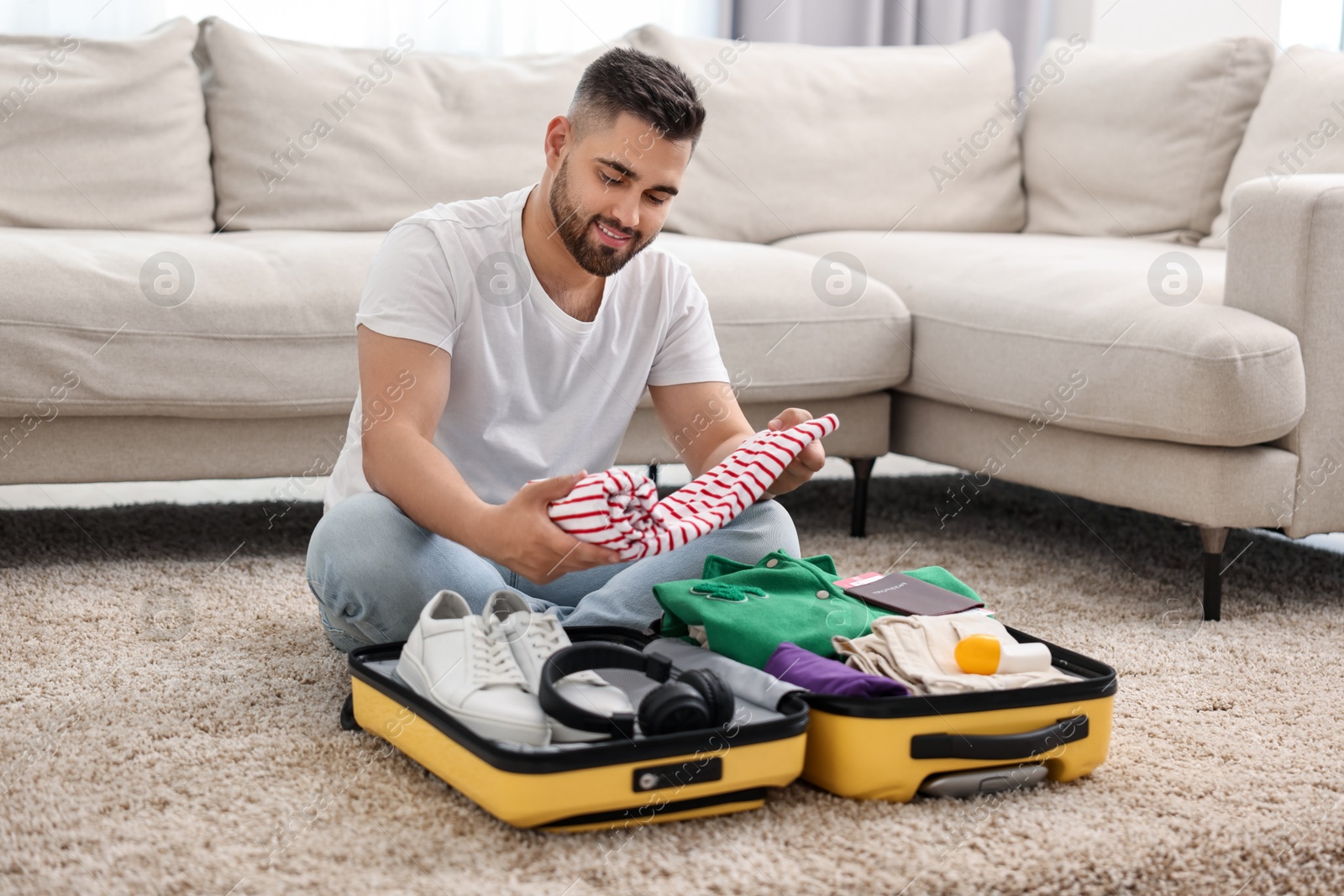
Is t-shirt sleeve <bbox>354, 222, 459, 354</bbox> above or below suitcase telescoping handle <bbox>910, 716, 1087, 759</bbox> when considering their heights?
above

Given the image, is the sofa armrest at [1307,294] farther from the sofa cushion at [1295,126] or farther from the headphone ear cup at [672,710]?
the headphone ear cup at [672,710]

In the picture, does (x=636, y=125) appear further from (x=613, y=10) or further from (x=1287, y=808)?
(x=613, y=10)

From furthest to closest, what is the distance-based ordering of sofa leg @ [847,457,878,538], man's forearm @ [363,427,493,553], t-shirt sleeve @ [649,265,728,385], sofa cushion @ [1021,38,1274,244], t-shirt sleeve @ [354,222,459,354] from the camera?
1. sofa cushion @ [1021,38,1274,244]
2. sofa leg @ [847,457,878,538]
3. t-shirt sleeve @ [649,265,728,385]
4. t-shirt sleeve @ [354,222,459,354]
5. man's forearm @ [363,427,493,553]

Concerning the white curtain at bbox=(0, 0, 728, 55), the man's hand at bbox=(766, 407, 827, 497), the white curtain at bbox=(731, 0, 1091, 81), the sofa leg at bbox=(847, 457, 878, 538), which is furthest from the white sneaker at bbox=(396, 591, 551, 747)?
the white curtain at bbox=(731, 0, 1091, 81)

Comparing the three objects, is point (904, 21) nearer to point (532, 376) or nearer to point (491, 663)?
point (532, 376)

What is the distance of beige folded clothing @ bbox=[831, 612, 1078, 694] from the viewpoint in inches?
48.3

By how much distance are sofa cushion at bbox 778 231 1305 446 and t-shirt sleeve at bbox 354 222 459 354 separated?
3.19 feet

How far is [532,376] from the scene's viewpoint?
1.54 m

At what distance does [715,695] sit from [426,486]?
38 cm

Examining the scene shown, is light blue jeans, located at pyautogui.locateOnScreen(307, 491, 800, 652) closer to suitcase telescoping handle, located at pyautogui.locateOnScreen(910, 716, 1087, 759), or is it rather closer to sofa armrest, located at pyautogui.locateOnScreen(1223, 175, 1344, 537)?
suitcase telescoping handle, located at pyautogui.locateOnScreen(910, 716, 1087, 759)

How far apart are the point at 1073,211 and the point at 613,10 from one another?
1181mm

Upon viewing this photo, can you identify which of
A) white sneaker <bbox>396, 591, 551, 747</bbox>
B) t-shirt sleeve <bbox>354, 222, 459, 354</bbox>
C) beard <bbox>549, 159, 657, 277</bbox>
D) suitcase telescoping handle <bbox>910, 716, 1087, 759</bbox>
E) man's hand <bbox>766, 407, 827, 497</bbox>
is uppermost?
beard <bbox>549, 159, 657, 277</bbox>

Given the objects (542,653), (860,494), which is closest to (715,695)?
(542,653)

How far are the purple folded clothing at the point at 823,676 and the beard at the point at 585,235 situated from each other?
1.49 ft
